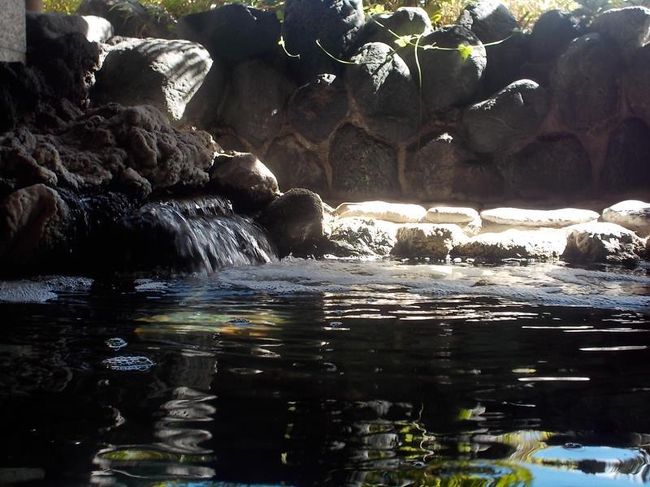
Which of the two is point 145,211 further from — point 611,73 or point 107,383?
point 611,73

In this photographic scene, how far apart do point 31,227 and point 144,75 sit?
2677 millimetres

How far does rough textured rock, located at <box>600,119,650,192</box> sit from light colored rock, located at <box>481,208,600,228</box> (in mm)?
1047

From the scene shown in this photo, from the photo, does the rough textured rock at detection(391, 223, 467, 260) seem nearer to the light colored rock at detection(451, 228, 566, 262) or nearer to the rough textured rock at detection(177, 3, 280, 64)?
the light colored rock at detection(451, 228, 566, 262)

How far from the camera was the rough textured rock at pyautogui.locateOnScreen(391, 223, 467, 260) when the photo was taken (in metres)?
6.32

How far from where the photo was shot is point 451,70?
8.11m

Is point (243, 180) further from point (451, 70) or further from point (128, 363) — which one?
point (128, 363)

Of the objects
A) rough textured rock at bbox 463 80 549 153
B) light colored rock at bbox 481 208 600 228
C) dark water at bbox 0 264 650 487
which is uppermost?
rough textured rock at bbox 463 80 549 153

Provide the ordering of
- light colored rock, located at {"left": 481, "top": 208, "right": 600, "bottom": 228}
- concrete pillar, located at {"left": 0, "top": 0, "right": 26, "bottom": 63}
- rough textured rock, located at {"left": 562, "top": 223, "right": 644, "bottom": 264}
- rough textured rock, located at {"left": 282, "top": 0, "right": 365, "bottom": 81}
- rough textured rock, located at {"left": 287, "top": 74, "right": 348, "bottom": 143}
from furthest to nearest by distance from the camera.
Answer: rough textured rock, located at {"left": 282, "top": 0, "right": 365, "bottom": 81}, rough textured rock, located at {"left": 287, "top": 74, "right": 348, "bottom": 143}, light colored rock, located at {"left": 481, "top": 208, "right": 600, "bottom": 228}, rough textured rock, located at {"left": 562, "top": 223, "right": 644, "bottom": 264}, concrete pillar, located at {"left": 0, "top": 0, "right": 26, "bottom": 63}

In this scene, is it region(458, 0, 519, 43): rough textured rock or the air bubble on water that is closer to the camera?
the air bubble on water

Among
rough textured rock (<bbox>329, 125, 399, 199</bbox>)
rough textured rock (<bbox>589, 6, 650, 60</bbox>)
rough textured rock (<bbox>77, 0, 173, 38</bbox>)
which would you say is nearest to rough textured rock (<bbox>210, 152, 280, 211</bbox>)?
rough textured rock (<bbox>329, 125, 399, 199</bbox>)

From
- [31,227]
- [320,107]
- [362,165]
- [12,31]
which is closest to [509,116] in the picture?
[362,165]

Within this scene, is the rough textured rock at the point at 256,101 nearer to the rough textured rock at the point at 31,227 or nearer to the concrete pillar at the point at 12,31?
the concrete pillar at the point at 12,31

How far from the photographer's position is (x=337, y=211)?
7.50m

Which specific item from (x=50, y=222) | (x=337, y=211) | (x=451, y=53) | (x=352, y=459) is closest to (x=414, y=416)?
(x=352, y=459)
